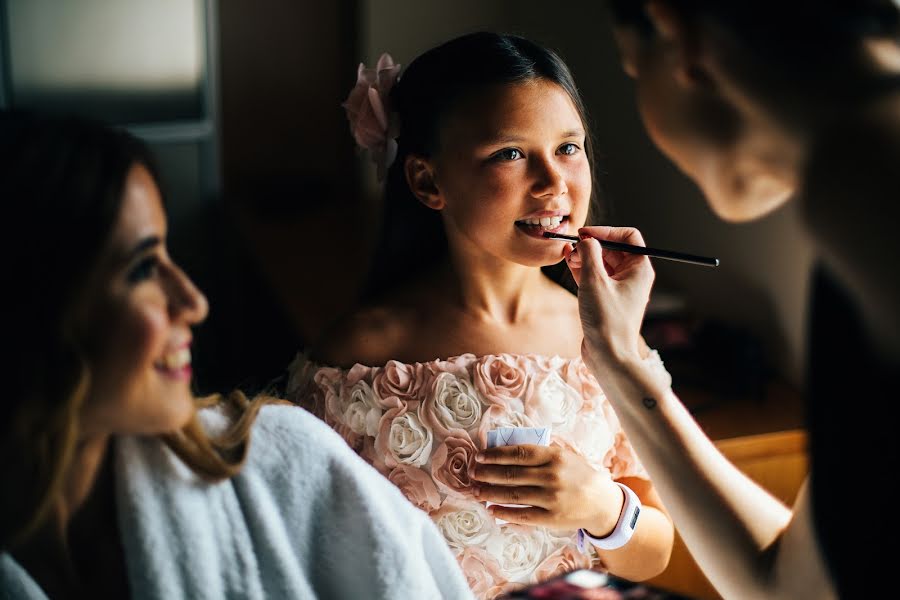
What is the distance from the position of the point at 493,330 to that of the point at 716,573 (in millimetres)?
496

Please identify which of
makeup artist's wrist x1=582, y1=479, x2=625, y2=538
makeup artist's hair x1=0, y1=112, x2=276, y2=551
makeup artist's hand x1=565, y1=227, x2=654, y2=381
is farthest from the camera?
makeup artist's wrist x1=582, y1=479, x2=625, y2=538

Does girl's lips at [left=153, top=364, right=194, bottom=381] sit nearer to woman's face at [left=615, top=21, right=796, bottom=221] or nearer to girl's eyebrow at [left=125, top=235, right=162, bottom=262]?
girl's eyebrow at [left=125, top=235, right=162, bottom=262]

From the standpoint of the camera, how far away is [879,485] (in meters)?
0.63

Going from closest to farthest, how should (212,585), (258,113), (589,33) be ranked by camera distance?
(212,585), (589,33), (258,113)

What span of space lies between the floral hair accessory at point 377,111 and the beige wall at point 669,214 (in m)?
0.72

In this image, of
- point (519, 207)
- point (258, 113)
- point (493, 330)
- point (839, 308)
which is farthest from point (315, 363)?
point (258, 113)

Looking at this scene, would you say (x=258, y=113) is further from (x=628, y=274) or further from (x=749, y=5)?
(x=749, y=5)

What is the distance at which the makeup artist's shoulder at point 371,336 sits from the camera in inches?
52.4

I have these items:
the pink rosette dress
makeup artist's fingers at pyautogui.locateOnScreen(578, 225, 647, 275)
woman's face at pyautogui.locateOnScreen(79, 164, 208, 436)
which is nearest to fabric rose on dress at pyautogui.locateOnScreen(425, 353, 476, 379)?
the pink rosette dress

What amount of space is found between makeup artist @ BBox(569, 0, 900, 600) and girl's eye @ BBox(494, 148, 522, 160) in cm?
50

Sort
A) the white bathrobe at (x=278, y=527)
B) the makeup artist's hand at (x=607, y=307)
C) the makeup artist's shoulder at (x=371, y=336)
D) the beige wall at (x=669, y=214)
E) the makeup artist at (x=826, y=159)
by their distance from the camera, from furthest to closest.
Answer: the beige wall at (x=669, y=214)
the makeup artist's shoulder at (x=371, y=336)
the makeup artist's hand at (x=607, y=307)
the white bathrobe at (x=278, y=527)
the makeup artist at (x=826, y=159)

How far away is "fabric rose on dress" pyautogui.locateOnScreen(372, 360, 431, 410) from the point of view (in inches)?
50.6

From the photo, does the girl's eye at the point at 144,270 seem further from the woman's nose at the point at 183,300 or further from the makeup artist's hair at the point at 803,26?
the makeup artist's hair at the point at 803,26

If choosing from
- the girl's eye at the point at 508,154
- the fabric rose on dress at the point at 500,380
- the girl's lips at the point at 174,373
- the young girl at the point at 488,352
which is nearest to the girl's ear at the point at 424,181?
the young girl at the point at 488,352
